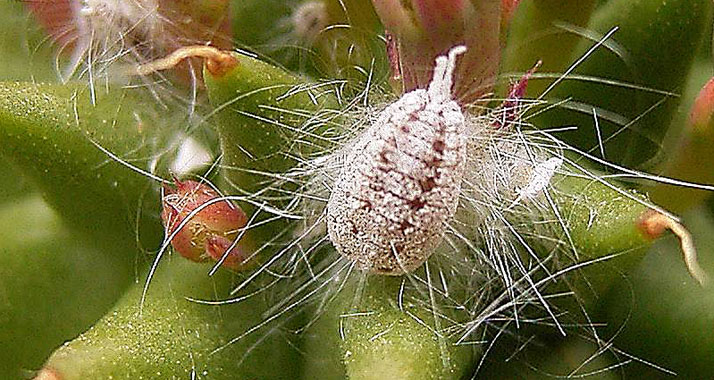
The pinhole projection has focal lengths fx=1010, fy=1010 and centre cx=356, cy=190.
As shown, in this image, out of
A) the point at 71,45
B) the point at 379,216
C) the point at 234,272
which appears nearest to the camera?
the point at 379,216

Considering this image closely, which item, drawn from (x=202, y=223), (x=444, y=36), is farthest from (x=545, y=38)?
(x=202, y=223)

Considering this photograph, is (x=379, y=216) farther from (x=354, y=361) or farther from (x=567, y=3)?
(x=567, y=3)

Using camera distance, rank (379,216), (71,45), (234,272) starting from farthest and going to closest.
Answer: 1. (71,45)
2. (234,272)
3. (379,216)

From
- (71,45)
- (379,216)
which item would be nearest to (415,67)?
(379,216)

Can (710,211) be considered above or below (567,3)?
below

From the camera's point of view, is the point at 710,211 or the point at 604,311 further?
the point at 710,211

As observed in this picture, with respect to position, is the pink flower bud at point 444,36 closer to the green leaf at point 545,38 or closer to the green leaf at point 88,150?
the green leaf at point 545,38
